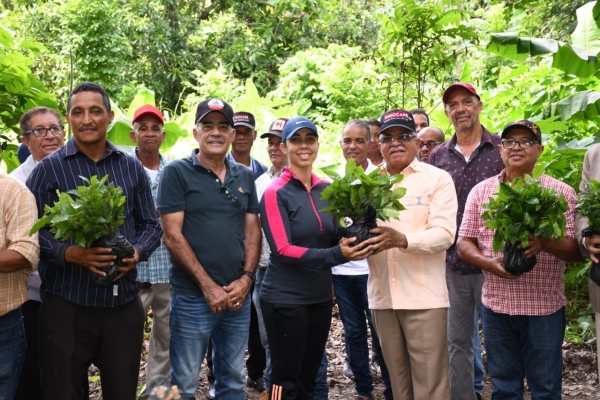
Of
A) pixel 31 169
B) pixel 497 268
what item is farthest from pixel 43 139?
A: pixel 497 268

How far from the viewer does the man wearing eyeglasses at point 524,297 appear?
4.62 m

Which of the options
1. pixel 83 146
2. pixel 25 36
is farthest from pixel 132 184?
pixel 25 36

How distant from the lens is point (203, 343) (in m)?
4.87

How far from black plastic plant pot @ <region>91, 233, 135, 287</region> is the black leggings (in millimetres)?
1180

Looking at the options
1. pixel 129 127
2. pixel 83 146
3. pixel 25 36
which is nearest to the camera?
pixel 83 146

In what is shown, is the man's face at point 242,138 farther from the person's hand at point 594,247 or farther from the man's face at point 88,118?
the person's hand at point 594,247

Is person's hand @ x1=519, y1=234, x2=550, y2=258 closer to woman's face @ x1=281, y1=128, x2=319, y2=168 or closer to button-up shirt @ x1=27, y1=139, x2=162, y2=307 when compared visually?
woman's face @ x1=281, y1=128, x2=319, y2=168

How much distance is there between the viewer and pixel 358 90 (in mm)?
14430

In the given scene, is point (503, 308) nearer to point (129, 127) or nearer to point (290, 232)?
point (290, 232)

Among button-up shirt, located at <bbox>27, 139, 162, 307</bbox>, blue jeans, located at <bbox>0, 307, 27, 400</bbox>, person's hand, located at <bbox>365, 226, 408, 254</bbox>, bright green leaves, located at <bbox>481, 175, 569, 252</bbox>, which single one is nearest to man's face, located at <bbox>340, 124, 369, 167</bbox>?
person's hand, located at <bbox>365, 226, 408, 254</bbox>

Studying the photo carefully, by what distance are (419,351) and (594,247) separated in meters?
1.43

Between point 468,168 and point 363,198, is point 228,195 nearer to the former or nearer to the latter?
point 363,198

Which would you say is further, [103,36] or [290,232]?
[103,36]

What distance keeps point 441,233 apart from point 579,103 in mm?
2952
